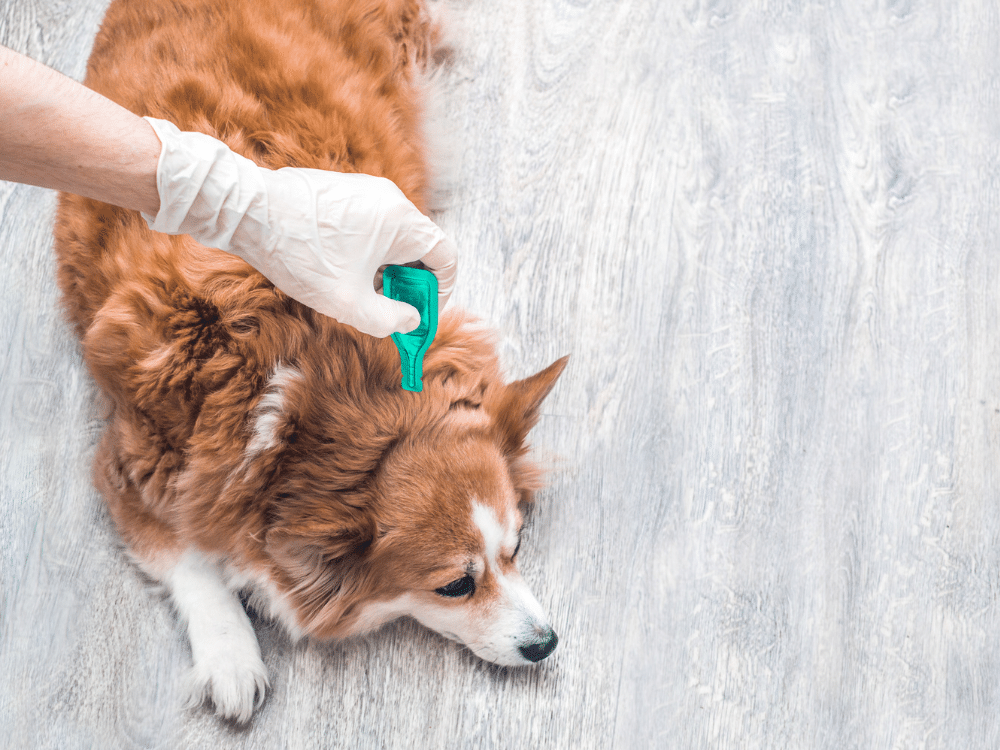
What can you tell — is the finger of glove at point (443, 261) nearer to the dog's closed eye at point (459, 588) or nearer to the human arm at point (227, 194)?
the human arm at point (227, 194)

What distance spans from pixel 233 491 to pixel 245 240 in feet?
1.81

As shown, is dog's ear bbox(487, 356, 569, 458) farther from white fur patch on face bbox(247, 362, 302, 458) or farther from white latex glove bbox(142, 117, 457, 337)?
white fur patch on face bbox(247, 362, 302, 458)

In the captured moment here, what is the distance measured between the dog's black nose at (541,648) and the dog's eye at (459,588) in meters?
0.24

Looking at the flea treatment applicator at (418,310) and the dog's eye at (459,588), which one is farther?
the dog's eye at (459,588)

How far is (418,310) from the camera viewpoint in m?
1.59

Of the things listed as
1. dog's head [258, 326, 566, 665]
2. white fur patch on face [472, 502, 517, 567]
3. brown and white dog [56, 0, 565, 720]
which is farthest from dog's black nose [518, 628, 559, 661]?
white fur patch on face [472, 502, 517, 567]

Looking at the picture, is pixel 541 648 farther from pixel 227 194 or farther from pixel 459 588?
pixel 227 194

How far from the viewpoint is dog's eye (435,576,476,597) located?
167 centimetres

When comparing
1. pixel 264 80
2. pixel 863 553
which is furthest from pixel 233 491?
pixel 863 553

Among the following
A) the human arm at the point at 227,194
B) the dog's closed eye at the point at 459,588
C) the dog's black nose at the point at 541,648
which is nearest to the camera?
the human arm at the point at 227,194

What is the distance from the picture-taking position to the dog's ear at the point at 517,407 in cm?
170

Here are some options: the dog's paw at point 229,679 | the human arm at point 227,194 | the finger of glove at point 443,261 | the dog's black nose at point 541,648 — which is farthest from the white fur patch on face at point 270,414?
the dog's black nose at point 541,648

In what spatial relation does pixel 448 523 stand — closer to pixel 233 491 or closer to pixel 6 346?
pixel 233 491

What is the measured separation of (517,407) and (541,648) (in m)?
0.64
